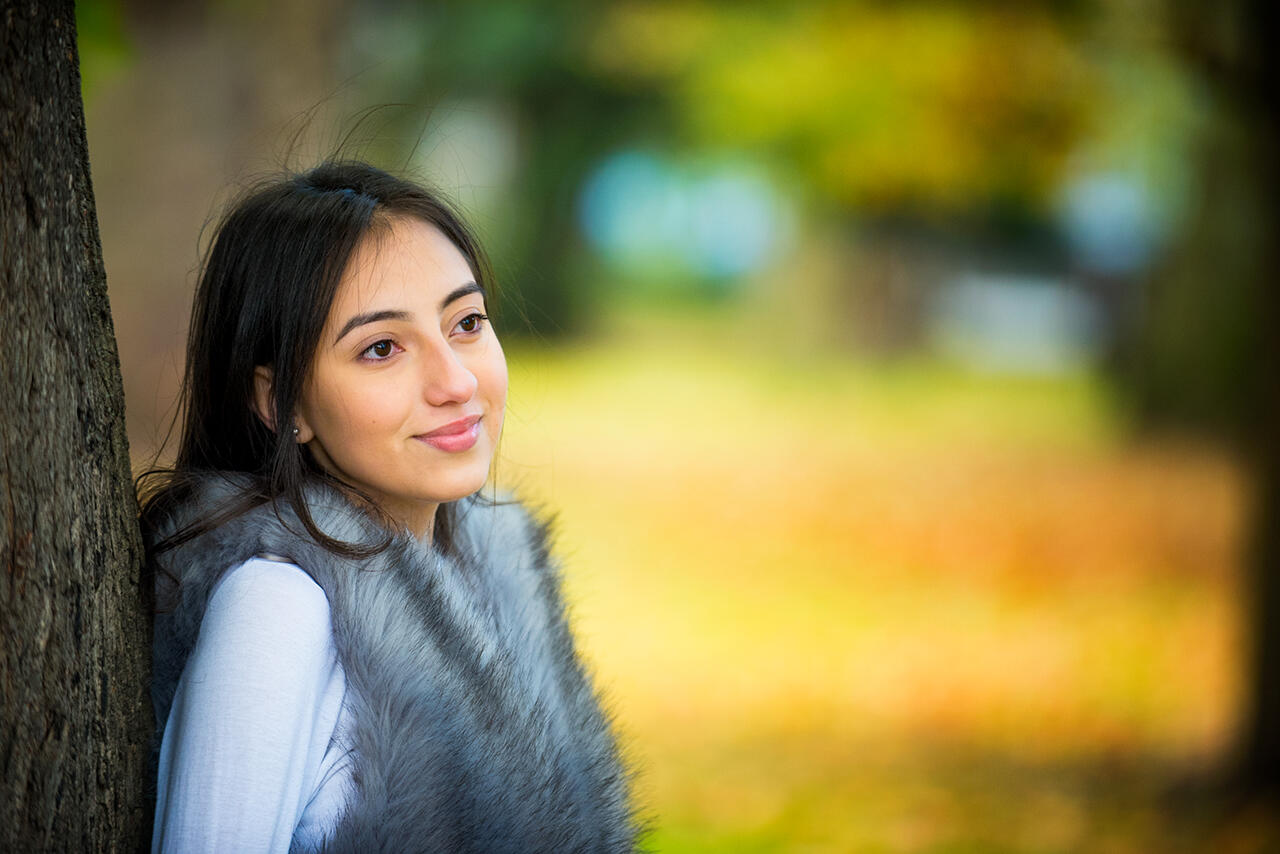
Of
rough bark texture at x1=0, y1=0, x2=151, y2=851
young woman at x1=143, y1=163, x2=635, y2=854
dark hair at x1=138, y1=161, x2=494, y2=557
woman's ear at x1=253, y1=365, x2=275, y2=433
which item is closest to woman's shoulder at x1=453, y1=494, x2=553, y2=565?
young woman at x1=143, y1=163, x2=635, y2=854

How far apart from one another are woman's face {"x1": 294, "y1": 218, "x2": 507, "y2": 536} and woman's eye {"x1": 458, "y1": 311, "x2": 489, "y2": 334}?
3 centimetres

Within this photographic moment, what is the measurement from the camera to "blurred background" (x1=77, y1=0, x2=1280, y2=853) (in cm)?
552

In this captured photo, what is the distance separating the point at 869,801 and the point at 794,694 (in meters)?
1.20

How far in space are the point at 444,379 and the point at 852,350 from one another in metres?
15.1

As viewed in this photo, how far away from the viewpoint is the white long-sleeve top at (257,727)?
161 cm

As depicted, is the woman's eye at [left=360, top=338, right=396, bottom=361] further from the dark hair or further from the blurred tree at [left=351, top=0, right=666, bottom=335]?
the blurred tree at [left=351, top=0, right=666, bottom=335]

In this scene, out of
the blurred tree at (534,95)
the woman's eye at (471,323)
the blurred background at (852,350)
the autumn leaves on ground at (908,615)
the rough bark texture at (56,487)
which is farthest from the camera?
the blurred tree at (534,95)

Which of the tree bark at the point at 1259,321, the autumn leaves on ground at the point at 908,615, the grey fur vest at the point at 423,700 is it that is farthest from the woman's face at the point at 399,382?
the tree bark at the point at 1259,321

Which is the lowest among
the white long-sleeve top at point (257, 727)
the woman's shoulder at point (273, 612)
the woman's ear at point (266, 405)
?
the white long-sleeve top at point (257, 727)

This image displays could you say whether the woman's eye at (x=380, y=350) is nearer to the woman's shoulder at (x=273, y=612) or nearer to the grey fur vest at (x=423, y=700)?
the grey fur vest at (x=423, y=700)

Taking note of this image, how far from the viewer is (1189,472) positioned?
34.5ft

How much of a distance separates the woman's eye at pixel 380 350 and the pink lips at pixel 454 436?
149mm

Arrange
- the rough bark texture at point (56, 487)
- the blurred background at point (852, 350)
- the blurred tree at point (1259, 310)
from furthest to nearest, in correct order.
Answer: the blurred background at point (852, 350), the blurred tree at point (1259, 310), the rough bark texture at point (56, 487)

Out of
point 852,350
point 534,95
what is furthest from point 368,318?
point 534,95
